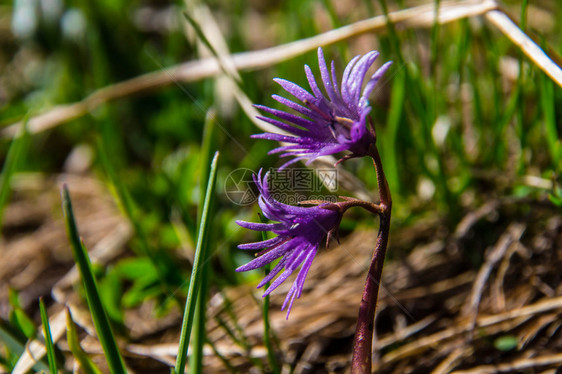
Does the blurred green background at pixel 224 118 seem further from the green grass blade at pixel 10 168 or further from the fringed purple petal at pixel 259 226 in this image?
the fringed purple petal at pixel 259 226

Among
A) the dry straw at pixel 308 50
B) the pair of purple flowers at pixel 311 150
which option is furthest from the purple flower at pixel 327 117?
Answer: the dry straw at pixel 308 50

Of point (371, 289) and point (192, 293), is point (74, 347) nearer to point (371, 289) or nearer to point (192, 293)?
point (192, 293)

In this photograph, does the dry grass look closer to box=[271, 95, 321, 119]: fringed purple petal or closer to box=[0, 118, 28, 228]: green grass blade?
box=[0, 118, 28, 228]: green grass blade

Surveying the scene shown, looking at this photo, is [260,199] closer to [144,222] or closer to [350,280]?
[350,280]

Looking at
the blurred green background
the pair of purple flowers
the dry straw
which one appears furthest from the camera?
the blurred green background

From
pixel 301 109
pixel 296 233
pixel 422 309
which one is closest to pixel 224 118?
pixel 422 309

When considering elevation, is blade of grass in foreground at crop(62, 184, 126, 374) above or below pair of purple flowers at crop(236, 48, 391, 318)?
below
